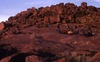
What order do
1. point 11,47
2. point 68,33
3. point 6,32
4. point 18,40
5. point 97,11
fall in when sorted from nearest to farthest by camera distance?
point 11,47 < point 18,40 < point 68,33 < point 6,32 < point 97,11

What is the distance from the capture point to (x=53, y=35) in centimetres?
3553

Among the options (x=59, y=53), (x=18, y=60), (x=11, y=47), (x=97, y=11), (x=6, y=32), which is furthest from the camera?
(x=97, y=11)

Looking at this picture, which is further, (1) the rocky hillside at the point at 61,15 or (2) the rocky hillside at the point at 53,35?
(1) the rocky hillside at the point at 61,15

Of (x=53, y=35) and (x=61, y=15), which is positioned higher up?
(x=61, y=15)

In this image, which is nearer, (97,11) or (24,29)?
(24,29)

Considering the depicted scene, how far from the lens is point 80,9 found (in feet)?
153

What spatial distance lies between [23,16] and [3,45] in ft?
53.5

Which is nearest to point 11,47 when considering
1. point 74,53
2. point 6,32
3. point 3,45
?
point 3,45

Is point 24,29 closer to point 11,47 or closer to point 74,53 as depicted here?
point 11,47

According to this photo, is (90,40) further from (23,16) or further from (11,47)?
(23,16)

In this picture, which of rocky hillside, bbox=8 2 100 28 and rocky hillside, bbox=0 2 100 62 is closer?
rocky hillside, bbox=0 2 100 62

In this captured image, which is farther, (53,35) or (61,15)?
(61,15)

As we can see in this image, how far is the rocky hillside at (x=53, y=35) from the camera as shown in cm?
2681

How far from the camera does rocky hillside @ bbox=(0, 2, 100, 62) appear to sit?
26812mm
